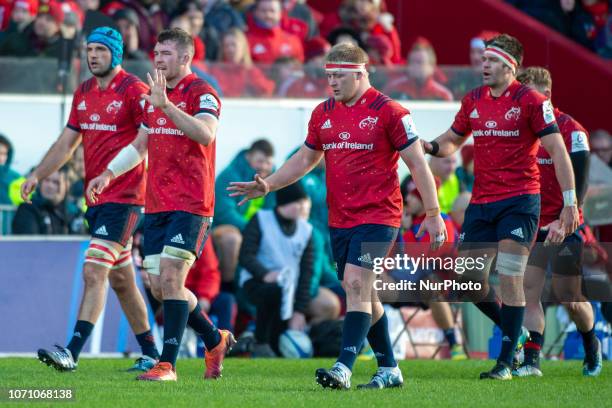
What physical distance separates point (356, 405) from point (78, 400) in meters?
1.78

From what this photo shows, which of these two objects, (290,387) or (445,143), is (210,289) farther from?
(290,387)

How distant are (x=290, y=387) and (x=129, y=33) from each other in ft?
24.8

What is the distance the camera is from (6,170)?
47.0 feet

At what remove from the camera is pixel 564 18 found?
21562 mm

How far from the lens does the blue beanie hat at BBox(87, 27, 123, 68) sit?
11039mm

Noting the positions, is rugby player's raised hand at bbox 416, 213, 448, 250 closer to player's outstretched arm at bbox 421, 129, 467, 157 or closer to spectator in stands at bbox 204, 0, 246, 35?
player's outstretched arm at bbox 421, 129, 467, 157

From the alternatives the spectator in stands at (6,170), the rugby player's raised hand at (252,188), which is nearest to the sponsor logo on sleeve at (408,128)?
the rugby player's raised hand at (252,188)

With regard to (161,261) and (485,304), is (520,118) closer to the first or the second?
(485,304)

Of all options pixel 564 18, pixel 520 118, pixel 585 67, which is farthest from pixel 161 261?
pixel 564 18

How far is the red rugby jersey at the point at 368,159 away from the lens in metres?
9.41

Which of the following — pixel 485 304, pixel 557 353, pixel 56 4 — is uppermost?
pixel 56 4

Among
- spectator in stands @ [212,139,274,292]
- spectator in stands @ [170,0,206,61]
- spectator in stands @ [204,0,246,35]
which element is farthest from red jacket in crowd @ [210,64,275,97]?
spectator in stands @ [204,0,246,35]

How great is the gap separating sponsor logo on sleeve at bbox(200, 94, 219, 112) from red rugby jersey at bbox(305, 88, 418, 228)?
963mm

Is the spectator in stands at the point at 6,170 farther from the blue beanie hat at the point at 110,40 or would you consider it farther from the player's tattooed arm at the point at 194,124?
the player's tattooed arm at the point at 194,124
